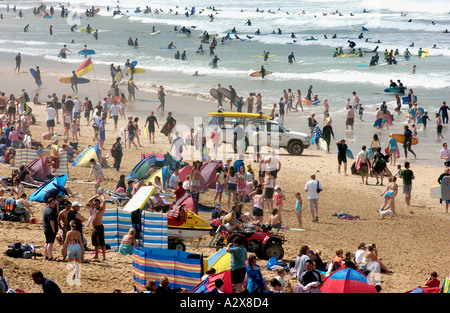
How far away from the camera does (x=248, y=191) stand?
16.7 meters

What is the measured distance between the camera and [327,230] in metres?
14.8

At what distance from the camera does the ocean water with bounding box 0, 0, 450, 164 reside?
3622cm

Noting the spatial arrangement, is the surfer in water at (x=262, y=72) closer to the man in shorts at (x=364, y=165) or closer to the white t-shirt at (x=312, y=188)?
the man in shorts at (x=364, y=165)

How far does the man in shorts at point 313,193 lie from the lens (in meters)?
15.0

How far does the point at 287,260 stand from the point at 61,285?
4511 mm

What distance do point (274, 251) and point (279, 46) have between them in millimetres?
54605

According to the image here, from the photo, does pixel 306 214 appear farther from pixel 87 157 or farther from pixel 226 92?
pixel 226 92

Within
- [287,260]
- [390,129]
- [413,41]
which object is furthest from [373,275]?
[413,41]

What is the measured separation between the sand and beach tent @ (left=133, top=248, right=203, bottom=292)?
670mm

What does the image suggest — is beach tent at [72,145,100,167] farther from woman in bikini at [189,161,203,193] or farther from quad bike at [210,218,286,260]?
quad bike at [210,218,286,260]

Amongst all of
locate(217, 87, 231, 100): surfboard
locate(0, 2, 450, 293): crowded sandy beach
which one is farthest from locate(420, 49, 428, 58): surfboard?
locate(217, 87, 231, 100): surfboard

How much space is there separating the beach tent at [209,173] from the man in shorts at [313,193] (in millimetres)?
3193
